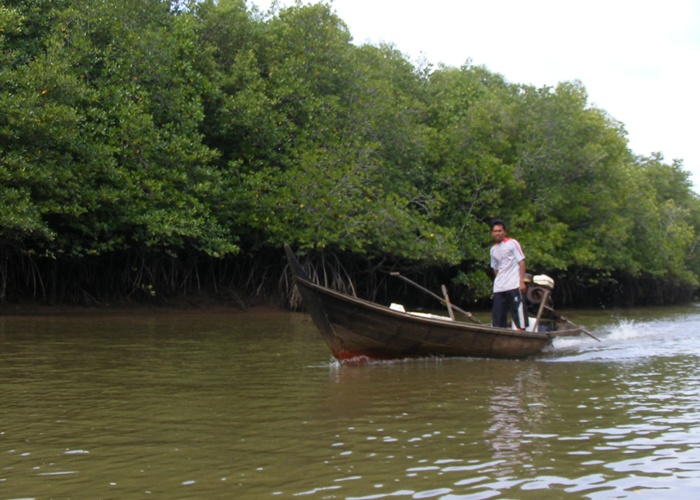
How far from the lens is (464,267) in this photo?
2297 centimetres

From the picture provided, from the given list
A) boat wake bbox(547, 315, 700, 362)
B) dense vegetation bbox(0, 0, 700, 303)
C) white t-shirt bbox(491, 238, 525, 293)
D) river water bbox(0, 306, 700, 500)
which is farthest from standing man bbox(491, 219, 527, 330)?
dense vegetation bbox(0, 0, 700, 303)

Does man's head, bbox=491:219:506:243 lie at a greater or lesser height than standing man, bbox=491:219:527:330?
greater

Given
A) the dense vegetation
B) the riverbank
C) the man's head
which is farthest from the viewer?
the riverbank

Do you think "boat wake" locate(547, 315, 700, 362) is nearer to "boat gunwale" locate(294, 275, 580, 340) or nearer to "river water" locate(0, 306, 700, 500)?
"river water" locate(0, 306, 700, 500)

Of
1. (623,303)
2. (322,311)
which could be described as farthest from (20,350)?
(623,303)

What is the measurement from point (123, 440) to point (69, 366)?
3614 millimetres

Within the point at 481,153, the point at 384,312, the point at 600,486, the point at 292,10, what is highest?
the point at 292,10

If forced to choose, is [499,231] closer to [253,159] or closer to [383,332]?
[383,332]

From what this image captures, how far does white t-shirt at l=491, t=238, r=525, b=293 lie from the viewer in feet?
32.3

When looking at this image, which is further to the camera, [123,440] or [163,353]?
[163,353]

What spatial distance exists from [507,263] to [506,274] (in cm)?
14

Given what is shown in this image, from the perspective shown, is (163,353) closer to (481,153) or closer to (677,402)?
(677,402)

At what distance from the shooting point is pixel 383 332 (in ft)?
28.9

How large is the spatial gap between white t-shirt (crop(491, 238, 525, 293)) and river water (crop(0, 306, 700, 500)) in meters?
0.99
